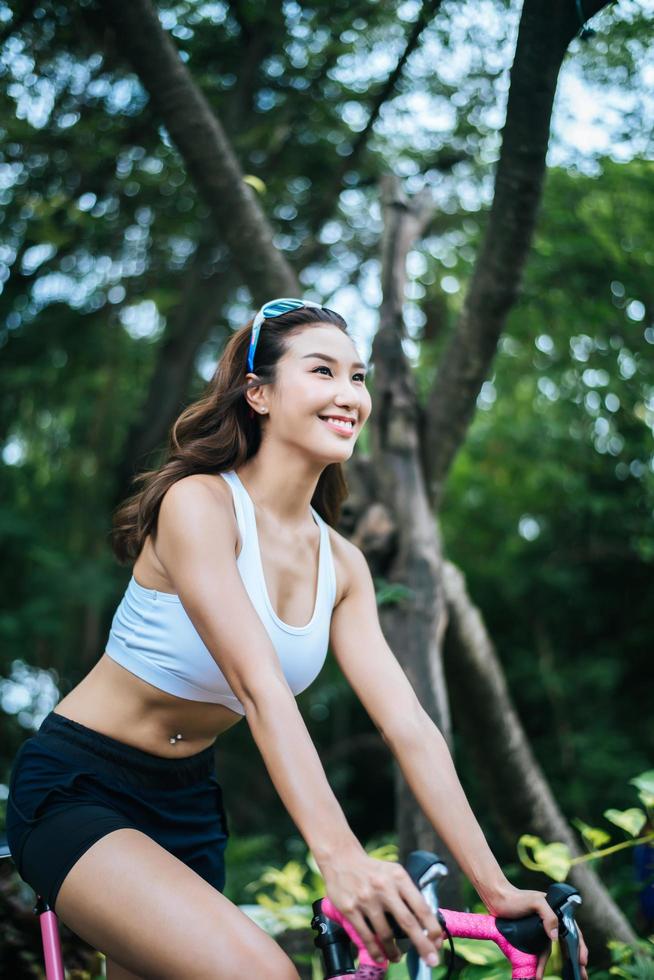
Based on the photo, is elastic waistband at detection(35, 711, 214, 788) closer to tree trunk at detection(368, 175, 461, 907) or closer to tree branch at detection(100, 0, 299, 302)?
tree trunk at detection(368, 175, 461, 907)

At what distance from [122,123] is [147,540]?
3.25 metres

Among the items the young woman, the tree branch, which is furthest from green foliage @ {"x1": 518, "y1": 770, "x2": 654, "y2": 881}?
the tree branch

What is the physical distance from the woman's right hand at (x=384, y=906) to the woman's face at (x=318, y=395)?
34.6 inches

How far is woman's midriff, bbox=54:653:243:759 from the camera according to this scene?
189 centimetres

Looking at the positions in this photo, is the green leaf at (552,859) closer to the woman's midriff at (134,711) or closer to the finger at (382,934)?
the woman's midriff at (134,711)

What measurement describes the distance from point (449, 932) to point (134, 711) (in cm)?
79

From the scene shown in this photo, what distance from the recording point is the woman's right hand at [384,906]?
121 cm

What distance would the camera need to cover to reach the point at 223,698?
6.33ft

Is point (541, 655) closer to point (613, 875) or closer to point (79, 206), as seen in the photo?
point (613, 875)

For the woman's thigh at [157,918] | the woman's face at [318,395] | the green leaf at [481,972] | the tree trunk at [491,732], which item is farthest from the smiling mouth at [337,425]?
the tree trunk at [491,732]

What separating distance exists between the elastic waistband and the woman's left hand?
0.68m

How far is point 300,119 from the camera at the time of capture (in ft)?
15.4

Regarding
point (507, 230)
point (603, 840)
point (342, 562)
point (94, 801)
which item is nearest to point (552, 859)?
point (603, 840)

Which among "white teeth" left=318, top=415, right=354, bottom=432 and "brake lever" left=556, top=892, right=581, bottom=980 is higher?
"white teeth" left=318, top=415, right=354, bottom=432
